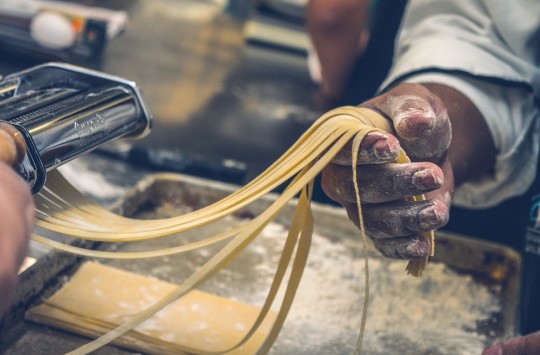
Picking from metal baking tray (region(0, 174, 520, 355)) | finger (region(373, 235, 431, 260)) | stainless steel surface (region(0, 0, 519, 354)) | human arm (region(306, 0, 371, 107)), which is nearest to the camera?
finger (region(373, 235, 431, 260))

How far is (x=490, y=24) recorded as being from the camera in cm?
108

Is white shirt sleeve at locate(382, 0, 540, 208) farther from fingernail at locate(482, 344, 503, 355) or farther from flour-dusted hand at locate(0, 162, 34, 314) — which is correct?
flour-dusted hand at locate(0, 162, 34, 314)

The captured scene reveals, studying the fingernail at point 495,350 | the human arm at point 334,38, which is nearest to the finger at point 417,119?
the fingernail at point 495,350

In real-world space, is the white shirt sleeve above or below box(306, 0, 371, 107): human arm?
above

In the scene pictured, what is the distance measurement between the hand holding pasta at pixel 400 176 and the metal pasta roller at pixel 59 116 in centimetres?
25

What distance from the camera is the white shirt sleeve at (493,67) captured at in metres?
1.01

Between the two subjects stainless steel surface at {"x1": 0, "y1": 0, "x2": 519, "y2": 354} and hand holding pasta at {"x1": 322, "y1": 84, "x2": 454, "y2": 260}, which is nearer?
hand holding pasta at {"x1": 322, "y1": 84, "x2": 454, "y2": 260}

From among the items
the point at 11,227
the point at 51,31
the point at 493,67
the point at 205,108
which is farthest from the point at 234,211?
the point at 51,31

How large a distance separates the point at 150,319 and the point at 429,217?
1.11 feet

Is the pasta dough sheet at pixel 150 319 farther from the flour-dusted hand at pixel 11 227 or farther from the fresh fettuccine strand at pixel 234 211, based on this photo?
the flour-dusted hand at pixel 11 227

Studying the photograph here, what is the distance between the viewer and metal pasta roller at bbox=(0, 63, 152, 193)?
613 millimetres

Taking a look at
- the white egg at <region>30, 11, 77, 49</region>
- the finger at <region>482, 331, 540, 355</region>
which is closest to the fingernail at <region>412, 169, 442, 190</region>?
the finger at <region>482, 331, 540, 355</region>

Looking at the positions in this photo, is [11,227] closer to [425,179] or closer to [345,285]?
[425,179]

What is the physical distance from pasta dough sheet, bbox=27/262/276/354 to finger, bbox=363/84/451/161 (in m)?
0.27
